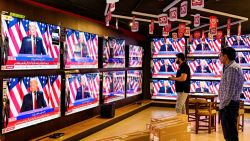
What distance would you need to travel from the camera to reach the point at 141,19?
8.00m

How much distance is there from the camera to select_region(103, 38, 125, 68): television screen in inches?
304

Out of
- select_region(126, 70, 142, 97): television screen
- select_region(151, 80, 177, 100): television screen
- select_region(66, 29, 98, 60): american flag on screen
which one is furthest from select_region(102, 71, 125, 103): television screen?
select_region(151, 80, 177, 100): television screen

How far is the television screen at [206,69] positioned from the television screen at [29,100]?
20.8 ft

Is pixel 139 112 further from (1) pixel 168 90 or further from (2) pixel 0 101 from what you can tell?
(2) pixel 0 101

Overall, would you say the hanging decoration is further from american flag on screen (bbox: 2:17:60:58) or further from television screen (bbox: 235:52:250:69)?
television screen (bbox: 235:52:250:69)

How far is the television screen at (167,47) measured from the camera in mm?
10891

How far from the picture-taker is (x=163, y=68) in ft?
36.5

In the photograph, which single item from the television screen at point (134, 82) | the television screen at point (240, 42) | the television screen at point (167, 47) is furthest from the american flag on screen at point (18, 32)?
the television screen at point (240, 42)

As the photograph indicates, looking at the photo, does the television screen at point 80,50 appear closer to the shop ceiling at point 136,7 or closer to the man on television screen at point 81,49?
the man on television screen at point 81,49

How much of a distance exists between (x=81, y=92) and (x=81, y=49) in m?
0.97

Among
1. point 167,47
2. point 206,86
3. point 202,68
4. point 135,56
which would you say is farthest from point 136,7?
point 206,86

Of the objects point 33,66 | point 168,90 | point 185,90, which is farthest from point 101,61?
point 168,90

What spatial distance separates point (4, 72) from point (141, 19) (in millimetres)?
4462

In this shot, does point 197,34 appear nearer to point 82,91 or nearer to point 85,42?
point 85,42
